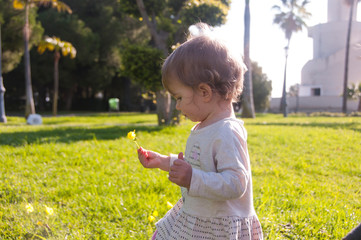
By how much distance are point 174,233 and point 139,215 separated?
125 cm

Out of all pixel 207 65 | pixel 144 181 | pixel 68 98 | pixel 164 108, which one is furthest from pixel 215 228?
pixel 68 98

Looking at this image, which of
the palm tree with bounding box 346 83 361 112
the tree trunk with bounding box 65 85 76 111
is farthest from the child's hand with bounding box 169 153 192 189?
the tree trunk with bounding box 65 85 76 111

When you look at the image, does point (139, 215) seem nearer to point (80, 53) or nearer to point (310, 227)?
point (310, 227)

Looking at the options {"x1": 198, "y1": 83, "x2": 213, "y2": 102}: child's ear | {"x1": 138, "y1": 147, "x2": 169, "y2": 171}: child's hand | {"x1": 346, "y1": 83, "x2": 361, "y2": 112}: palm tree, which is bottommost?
{"x1": 138, "y1": 147, "x2": 169, "y2": 171}: child's hand

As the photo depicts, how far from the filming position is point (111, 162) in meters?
4.38

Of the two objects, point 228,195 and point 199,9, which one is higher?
point 199,9

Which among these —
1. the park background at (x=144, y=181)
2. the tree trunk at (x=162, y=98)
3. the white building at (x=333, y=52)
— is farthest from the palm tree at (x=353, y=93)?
the white building at (x=333, y=52)

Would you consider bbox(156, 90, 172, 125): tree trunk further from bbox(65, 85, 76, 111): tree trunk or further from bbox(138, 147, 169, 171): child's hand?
bbox(65, 85, 76, 111): tree trunk

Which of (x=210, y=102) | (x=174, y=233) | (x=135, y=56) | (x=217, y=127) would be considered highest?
(x=135, y=56)

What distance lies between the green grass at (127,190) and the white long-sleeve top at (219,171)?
41.6 inches

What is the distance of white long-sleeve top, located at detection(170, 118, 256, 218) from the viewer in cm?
128

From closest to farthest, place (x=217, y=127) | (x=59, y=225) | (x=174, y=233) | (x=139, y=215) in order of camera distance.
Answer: (x=217, y=127) → (x=174, y=233) → (x=59, y=225) → (x=139, y=215)

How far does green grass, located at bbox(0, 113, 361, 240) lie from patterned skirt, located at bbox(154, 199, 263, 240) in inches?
36.3

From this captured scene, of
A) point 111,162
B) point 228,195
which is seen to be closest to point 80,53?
point 111,162
